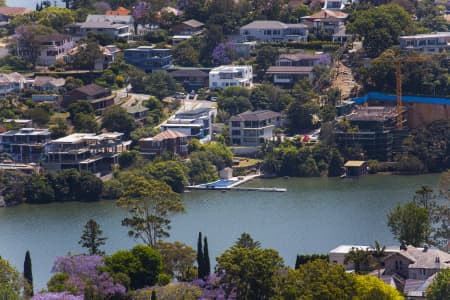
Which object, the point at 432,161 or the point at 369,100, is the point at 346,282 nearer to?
the point at 432,161

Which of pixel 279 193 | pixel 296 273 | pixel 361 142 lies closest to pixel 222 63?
pixel 361 142

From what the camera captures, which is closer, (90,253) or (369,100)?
(90,253)

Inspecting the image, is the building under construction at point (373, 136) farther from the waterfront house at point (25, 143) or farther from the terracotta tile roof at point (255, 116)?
the waterfront house at point (25, 143)

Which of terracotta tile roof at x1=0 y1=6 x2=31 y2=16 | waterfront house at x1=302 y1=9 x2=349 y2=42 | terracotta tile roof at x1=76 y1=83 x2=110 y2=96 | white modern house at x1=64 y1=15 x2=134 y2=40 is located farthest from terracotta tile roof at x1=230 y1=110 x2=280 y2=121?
terracotta tile roof at x1=0 y1=6 x2=31 y2=16

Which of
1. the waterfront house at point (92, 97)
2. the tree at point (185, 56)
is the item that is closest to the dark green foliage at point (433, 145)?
the waterfront house at point (92, 97)

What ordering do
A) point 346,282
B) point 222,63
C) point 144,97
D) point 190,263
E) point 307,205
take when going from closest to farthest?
point 346,282
point 190,263
point 307,205
point 144,97
point 222,63

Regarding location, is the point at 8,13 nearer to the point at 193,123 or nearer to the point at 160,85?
the point at 160,85

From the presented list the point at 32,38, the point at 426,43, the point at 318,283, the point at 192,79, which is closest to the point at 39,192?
the point at 192,79
